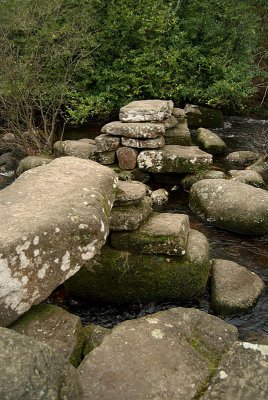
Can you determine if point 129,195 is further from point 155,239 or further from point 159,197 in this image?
point 159,197

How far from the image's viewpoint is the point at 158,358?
4402mm

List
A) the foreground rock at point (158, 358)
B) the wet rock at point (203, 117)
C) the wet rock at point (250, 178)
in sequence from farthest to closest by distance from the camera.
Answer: the wet rock at point (203, 117)
the wet rock at point (250, 178)
the foreground rock at point (158, 358)

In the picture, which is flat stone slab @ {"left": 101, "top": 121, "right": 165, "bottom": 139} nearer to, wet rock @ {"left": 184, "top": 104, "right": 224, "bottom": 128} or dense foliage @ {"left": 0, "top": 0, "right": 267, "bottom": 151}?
dense foliage @ {"left": 0, "top": 0, "right": 267, "bottom": 151}

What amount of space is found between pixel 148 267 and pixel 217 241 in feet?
8.40

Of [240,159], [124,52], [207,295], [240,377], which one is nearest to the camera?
[240,377]

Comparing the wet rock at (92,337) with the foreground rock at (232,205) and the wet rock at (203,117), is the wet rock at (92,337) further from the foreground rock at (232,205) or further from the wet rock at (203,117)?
the wet rock at (203,117)

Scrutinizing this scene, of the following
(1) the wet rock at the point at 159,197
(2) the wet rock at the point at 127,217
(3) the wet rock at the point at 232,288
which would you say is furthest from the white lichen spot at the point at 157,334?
(1) the wet rock at the point at 159,197

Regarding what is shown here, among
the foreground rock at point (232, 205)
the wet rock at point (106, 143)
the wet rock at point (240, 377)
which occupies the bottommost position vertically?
the foreground rock at point (232, 205)

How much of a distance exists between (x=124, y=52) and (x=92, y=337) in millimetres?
14282

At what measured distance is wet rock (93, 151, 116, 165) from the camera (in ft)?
36.0

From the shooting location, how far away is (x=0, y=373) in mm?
2852

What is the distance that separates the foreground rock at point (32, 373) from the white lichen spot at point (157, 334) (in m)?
1.57

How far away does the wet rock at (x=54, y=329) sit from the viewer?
4.66 meters

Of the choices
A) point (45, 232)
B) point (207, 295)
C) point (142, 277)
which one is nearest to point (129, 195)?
point (142, 277)
